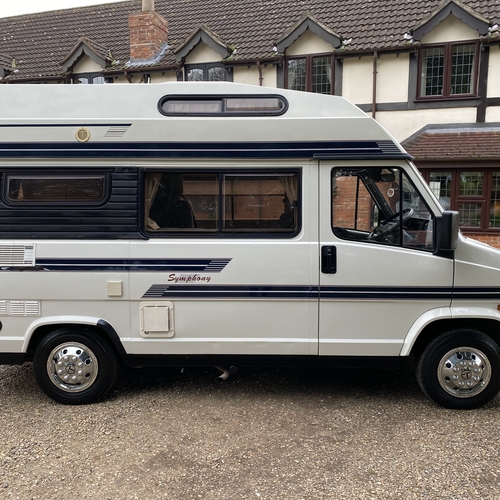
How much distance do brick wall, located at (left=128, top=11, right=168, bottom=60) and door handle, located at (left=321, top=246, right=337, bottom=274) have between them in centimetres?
1137

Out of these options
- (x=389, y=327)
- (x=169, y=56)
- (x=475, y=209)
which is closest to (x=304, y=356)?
(x=389, y=327)

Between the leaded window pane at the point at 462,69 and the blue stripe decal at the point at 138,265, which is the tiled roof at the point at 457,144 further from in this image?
the blue stripe decal at the point at 138,265

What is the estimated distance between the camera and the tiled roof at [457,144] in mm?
10758

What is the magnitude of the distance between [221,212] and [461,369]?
2.57 m

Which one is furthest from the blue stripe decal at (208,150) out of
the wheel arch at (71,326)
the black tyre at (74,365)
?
the black tyre at (74,365)

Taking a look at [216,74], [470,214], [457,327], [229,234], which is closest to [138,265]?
[229,234]

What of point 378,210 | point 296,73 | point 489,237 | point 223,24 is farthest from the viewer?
point 223,24

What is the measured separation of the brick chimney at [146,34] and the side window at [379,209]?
11.1 m

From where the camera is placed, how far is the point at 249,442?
3.80 meters

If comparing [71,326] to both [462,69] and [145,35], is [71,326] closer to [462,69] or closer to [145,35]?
[462,69]

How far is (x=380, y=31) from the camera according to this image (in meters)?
12.0

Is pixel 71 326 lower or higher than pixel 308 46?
lower

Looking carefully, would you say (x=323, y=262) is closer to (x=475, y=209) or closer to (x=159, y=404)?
(x=159, y=404)

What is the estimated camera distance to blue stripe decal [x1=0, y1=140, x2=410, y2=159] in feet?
13.7
